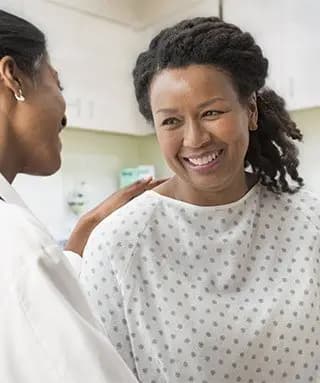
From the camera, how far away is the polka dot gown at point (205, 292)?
3.14 feet

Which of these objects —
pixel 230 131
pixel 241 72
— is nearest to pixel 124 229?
pixel 230 131

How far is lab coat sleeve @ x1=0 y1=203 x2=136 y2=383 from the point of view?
56cm

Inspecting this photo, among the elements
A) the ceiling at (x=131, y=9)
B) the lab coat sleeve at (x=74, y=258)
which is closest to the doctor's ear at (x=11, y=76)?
the lab coat sleeve at (x=74, y=258)

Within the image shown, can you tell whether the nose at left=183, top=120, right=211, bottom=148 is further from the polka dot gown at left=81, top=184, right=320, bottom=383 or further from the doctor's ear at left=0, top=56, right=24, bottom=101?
the doctor's ear at left=0, top=56, right=24, bottom=101

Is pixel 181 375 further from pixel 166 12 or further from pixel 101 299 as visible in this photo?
pixel 166 12

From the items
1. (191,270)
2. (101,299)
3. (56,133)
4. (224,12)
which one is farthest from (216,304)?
(224,12)

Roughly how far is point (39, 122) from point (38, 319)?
30 cm

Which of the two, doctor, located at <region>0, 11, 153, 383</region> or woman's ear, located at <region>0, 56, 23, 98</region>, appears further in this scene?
woman's ear, located at <region>0, 56, 23, 98</region>

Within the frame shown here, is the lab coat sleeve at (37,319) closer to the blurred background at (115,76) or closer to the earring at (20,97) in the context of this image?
the earring at (20,97)

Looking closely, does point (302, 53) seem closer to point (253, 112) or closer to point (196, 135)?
point (253, 112)

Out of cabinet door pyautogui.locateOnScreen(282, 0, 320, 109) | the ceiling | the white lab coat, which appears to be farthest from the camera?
the ceiling

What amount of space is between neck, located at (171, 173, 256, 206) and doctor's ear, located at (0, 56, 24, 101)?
17.8 inches

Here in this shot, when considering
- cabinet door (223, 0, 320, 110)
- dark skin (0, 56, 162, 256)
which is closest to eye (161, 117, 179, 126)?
dark skin (0, 56, 162, 256)

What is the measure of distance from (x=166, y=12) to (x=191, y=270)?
2.12 metres
